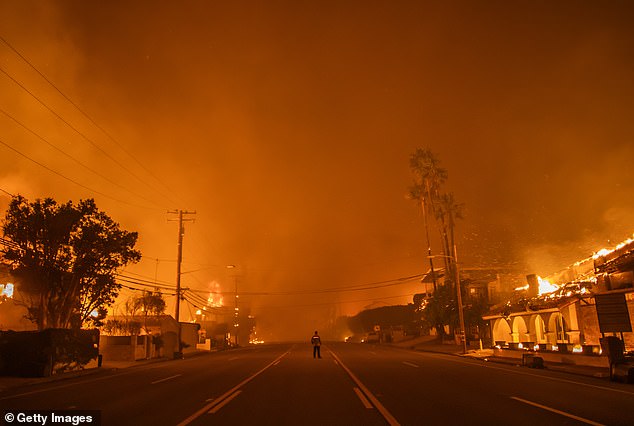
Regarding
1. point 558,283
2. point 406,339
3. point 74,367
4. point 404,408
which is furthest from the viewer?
point 406,339

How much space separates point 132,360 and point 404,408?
100 feet

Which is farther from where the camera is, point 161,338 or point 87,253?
point 161,338

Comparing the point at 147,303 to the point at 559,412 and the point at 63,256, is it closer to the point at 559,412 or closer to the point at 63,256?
the point at 63,256

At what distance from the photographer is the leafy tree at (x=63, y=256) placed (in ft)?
85.7

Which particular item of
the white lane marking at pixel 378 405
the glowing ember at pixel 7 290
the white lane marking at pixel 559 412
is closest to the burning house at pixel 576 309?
the white lane marking at pixel 559 412

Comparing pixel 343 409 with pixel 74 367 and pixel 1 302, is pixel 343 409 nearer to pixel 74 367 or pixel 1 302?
pixel 74 367

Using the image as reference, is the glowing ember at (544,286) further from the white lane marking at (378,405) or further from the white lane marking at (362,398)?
the white lane marking at (362,398)

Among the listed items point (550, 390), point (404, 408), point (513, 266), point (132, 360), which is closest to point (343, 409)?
point (404, 408)

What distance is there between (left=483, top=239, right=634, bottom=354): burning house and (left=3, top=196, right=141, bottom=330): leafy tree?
85.9 ft

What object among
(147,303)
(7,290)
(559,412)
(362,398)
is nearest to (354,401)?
(362,398)

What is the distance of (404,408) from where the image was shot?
34.7 ft

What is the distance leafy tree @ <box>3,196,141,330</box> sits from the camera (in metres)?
26.1

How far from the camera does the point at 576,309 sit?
29234mm

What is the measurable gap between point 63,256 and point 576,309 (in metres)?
30.5
